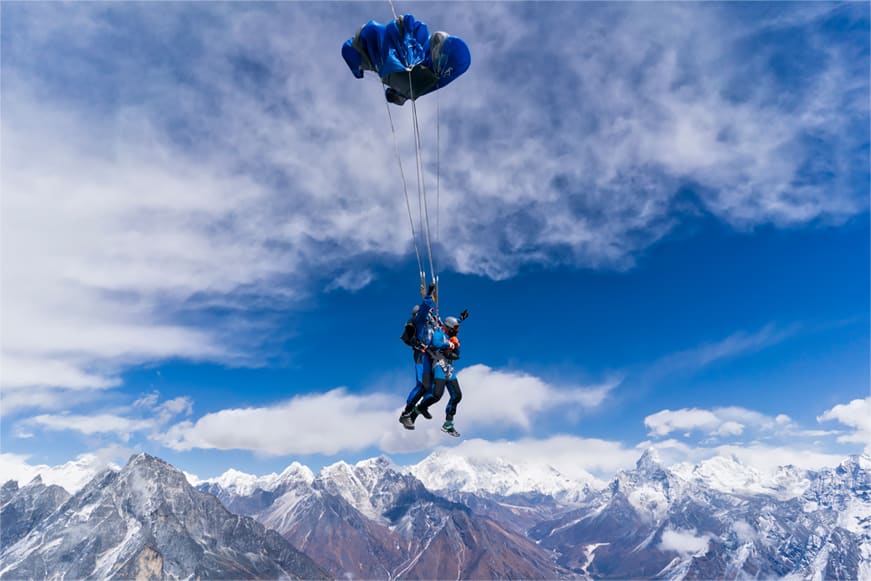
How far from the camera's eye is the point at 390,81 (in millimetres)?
21875

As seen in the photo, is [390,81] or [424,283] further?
[390,81]

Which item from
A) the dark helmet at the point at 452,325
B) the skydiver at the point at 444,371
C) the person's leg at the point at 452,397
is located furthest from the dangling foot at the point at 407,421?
the dark helmet at the point at 452,325

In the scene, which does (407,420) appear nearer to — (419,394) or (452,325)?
(419,394)

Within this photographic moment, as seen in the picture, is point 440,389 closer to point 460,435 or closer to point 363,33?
point 460,435

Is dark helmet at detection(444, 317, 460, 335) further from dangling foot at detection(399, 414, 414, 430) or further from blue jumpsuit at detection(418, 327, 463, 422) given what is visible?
dangling foot at detection(399, 414, 414, 430)

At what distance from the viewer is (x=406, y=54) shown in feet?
68.9

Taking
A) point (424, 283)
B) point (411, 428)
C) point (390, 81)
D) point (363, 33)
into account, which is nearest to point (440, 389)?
point (411, 428)

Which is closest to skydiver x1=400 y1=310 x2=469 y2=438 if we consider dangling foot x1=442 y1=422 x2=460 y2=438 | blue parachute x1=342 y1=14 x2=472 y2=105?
dangling foot x1=442 y1=422 x2=460 y2=438

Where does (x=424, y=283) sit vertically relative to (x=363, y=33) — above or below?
below

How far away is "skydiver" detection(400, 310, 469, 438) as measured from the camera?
21.4 m

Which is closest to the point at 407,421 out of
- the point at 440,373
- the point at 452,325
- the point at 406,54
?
the point at 440,373

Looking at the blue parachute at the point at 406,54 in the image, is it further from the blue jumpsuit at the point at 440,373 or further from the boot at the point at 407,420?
the boot at the point at 407,420

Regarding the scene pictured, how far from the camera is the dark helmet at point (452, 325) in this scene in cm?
2203

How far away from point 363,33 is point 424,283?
10094 millimetres
